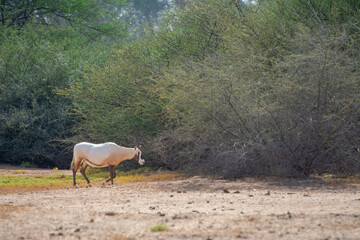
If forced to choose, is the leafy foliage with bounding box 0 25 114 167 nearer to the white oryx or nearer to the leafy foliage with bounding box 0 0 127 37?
the white oryx

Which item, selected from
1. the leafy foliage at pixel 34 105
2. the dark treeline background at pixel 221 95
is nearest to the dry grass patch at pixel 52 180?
the dark treeline background at pixel 221 95

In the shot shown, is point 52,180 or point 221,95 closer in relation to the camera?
point 221,95

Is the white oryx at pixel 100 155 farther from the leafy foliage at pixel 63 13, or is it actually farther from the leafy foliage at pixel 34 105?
the leafy foliage at pixel 63 13

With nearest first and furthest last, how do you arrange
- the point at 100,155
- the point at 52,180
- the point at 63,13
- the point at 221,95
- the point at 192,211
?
the point at 192,211, the point at 100,155, the point at 221,95, the point at 52,180, the point at 63,13

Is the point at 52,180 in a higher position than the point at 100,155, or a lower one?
lower

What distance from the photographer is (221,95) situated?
40.2 feet

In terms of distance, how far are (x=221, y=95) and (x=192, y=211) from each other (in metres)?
5.14

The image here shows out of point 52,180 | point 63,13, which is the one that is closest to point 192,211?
point 52,180

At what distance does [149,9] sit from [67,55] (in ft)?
97.5

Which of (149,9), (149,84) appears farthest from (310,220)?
(149,9)

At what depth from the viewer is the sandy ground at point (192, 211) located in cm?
587

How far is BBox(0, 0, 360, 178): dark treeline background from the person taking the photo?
11664 mm

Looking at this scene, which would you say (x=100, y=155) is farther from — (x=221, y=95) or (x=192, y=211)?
(x=192, y=211)

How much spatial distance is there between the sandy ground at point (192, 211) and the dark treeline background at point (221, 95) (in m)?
0.96
